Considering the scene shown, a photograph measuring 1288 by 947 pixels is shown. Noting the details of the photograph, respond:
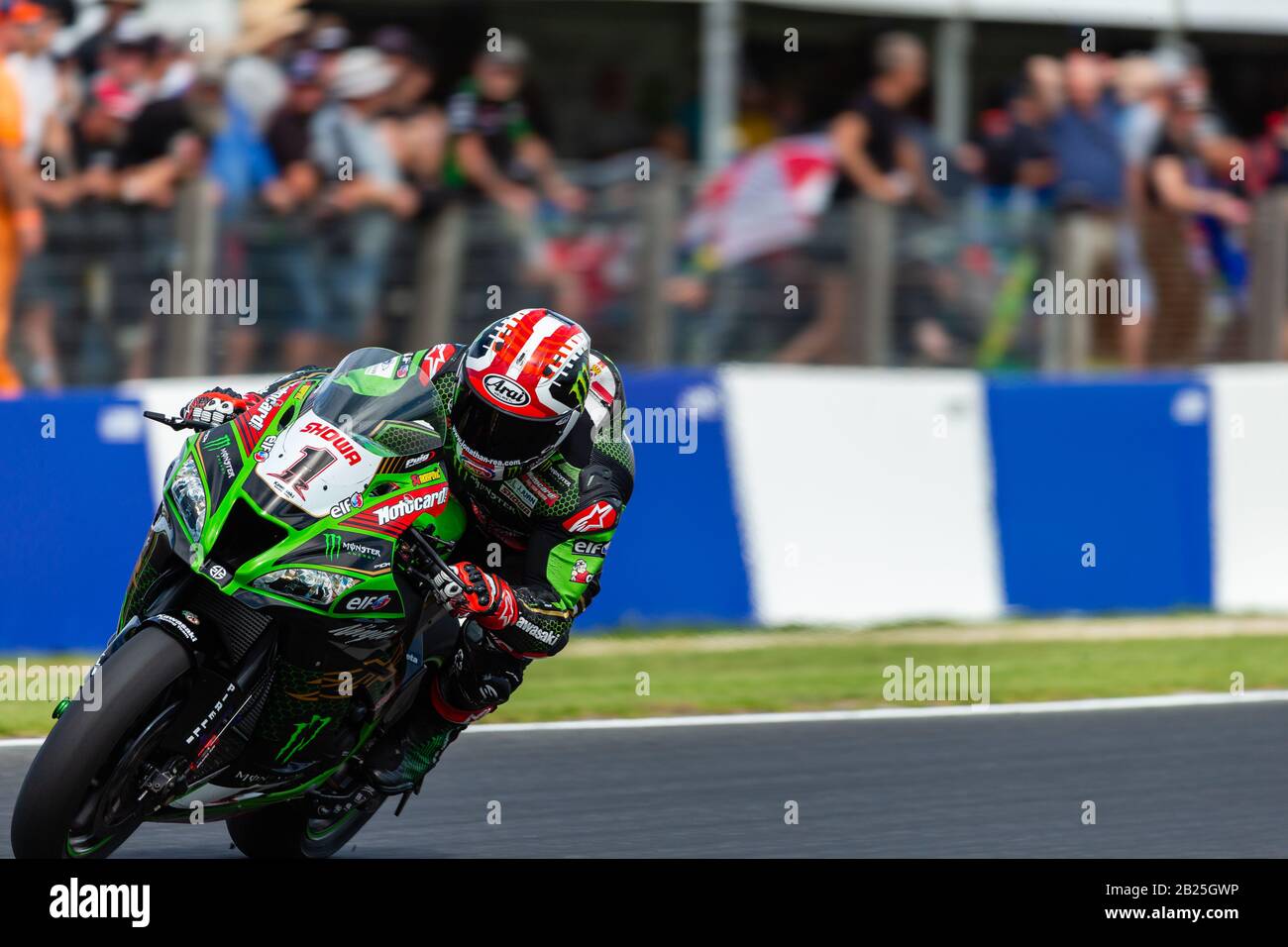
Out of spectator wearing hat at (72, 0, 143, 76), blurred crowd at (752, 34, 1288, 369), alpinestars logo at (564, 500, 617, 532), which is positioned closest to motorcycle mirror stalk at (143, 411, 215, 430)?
alpinestars logo at (564, 500, 617, 532)

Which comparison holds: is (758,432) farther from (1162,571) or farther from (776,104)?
(776,104)

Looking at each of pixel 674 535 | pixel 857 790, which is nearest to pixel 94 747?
pixel 857 790

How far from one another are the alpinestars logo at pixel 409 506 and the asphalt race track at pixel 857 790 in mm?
1417

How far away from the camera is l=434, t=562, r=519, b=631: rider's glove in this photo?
5.54 meters

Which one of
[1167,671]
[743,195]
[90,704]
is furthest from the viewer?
[743,195]

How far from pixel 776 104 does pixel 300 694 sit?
944 centimetres

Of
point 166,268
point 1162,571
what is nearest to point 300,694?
point 166,268

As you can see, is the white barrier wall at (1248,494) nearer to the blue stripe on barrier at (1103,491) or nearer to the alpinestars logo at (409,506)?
the blue stripe on barrier at (1103,491)

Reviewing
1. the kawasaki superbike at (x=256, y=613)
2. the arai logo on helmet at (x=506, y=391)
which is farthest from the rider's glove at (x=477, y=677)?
the arai logo on helmet at (x=506, y=391)

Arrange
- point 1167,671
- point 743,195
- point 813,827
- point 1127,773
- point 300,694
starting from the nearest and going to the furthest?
point 300,694 < point 813,827 < point 1127,773 < point 1167,671 < point 743,195

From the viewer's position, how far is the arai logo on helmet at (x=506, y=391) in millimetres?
5684

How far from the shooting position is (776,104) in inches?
574

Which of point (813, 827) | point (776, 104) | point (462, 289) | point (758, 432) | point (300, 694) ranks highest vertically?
point (776, 104)

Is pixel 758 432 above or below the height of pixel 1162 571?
above
